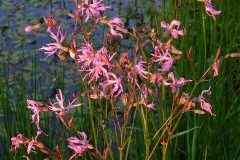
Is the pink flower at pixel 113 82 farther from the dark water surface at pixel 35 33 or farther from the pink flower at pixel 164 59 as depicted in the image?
the dark water surface at pixel 35 33

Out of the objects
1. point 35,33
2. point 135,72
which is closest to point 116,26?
point 135,72

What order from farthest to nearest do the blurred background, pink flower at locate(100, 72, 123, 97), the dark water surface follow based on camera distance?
the dark water surface → the blurred background → pink flower at locate(100, 72, 123, 97)

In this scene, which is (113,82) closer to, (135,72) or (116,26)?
(135,72)

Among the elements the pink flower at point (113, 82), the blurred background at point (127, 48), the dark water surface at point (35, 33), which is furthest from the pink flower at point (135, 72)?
the dark water surface at point (35, 33)

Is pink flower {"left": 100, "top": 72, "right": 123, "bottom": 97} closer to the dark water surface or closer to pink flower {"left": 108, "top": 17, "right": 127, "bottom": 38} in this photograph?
pink flower {"left": 108, "top": 17, "right": 127, "bottom": 38}

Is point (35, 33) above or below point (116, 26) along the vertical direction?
below

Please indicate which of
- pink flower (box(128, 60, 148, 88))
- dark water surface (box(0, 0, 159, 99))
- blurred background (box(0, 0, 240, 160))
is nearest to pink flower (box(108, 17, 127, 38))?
pink flower (box(128, 60, 148, 88))

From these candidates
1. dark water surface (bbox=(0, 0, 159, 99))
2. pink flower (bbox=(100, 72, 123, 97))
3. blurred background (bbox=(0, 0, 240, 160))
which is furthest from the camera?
dark water surface (bbox=(0, 0, 159, 99))

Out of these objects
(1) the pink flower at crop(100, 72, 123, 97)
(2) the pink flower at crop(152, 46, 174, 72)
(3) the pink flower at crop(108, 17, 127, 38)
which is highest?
(3) the pink flower at crop(108, 17, 127, 38)
